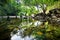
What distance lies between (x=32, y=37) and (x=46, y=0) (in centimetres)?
645

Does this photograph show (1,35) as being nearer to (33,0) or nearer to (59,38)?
(59,38)

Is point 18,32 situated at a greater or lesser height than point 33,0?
lesser

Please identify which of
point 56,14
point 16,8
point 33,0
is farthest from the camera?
point 16,8

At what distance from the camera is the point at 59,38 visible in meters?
6.48

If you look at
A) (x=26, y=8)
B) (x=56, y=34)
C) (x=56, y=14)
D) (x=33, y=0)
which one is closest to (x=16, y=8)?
(x=26, y=8)

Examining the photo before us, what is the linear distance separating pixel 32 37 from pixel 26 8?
8910 millimetres

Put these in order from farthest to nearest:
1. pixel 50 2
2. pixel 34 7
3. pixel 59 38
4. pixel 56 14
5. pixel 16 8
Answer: pixel 16 8 → pixel 34 7 → pixel 50 2 → pixel 56 14 → pixel 59 38

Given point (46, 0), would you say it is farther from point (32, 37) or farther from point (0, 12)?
point (32, 37)

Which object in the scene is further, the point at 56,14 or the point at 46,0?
the point at 46,0

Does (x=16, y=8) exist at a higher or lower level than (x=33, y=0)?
lower

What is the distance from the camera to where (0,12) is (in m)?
16.2

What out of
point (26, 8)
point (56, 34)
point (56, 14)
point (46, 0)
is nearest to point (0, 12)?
point (26, 8)

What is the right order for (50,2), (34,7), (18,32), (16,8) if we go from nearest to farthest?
(18,32), (50,2), (34,7), (16,8)

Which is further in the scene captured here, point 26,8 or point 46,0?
point 26,8
